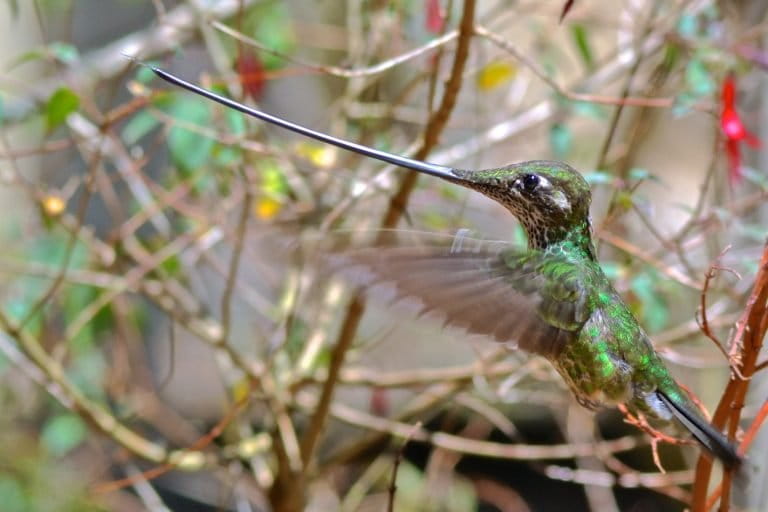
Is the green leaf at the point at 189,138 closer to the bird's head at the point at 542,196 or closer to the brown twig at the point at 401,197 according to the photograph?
the brown twig at the point at 401,197

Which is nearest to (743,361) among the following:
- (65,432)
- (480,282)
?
(480,282)

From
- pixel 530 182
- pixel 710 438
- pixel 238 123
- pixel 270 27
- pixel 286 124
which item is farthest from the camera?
pixel 270 27

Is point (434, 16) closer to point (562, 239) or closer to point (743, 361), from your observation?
point (562, 239)

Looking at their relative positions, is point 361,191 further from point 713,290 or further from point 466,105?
point 466,105

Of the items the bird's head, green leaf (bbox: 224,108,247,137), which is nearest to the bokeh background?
green leaf (bbox: 224,108,247,137)

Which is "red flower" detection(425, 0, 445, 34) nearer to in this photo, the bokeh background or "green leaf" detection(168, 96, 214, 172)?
the bokeh background

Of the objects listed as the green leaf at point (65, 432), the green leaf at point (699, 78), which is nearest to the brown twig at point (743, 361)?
the green leaf at point (699, 78)

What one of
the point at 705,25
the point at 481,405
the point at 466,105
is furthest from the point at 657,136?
the point at 481,405
